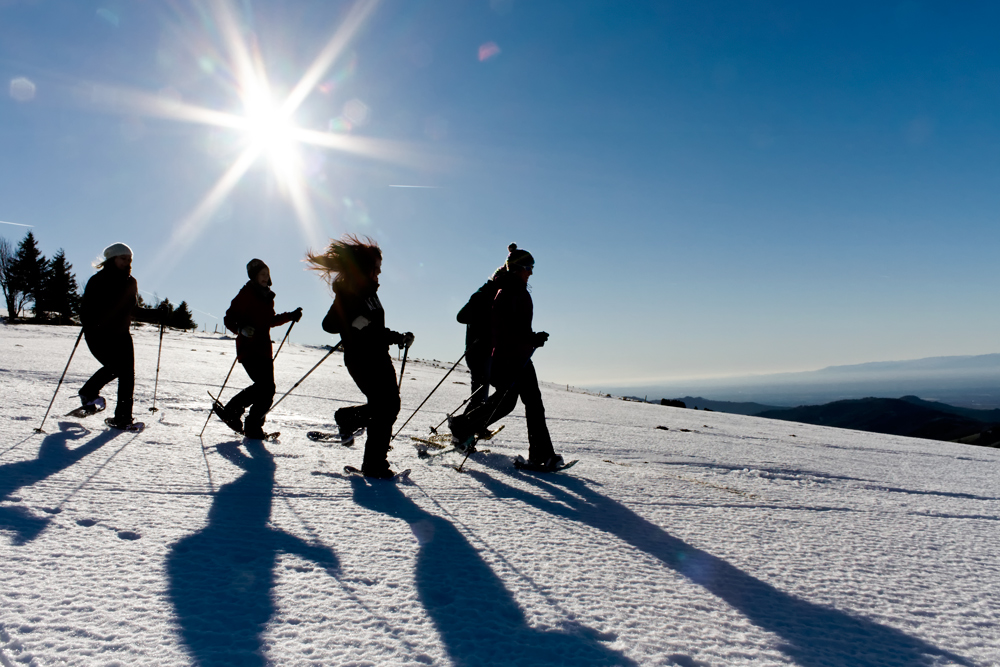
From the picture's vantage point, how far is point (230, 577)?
1552 mm

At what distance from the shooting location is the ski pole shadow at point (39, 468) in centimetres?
176

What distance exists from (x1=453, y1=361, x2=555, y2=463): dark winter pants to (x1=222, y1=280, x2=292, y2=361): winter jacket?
2.09 meters

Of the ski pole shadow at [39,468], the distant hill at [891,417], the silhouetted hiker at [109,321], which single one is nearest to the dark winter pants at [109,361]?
the silhouetted hiker at [109,321]

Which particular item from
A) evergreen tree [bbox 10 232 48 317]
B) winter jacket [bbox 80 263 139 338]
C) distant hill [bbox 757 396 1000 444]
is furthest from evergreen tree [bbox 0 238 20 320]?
distant hill [bbox 757 396 1000 444]

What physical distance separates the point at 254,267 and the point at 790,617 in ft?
15.3

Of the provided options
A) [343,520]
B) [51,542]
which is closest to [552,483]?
[343,520]

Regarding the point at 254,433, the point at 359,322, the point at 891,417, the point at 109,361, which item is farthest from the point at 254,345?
the point at 891,417

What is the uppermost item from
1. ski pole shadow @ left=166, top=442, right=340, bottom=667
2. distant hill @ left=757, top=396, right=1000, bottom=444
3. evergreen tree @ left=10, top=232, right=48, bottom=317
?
evergreen tree @ left=10, top=232, right=48, bottom=317

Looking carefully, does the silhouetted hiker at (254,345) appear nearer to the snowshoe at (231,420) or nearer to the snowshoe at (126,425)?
the snowshoe at (231,420)

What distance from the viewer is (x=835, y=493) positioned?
12.0 feet

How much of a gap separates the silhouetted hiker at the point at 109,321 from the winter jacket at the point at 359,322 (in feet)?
7.75

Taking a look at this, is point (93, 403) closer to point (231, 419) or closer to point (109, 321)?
point (109, 321)

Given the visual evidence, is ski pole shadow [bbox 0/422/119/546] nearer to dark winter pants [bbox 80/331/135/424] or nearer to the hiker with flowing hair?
dark winter pants [bbox 80/331/135/424]

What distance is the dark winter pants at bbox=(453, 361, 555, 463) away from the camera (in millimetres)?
3949
